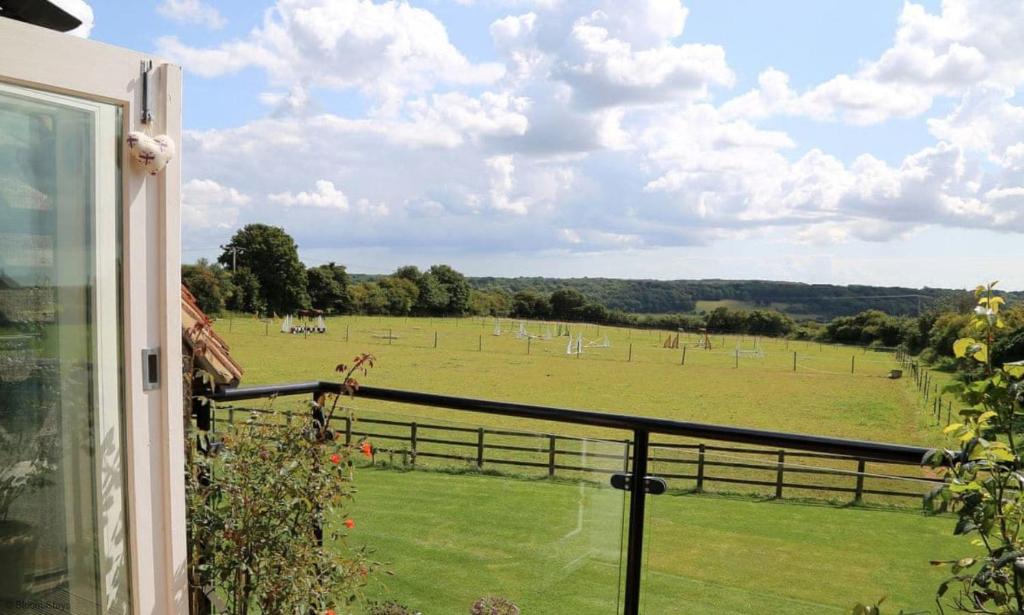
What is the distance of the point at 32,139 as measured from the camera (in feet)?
4.74

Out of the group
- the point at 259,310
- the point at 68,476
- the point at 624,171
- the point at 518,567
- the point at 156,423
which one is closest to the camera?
the point at 68,476

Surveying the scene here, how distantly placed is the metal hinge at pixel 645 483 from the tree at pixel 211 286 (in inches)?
739

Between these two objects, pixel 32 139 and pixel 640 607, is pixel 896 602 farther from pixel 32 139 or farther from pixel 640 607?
pixel 32 139

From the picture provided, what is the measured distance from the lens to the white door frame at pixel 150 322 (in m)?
1.56

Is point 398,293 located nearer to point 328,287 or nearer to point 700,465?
point 328,287

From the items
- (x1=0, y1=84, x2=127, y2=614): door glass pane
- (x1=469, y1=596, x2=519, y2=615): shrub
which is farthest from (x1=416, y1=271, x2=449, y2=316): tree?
(x1=0, y1=84, x2=127, y2=614): door glass pane

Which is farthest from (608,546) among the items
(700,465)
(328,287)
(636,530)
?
(328,287)

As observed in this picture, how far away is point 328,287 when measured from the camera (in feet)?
134

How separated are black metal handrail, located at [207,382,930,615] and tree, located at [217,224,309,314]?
114 feet

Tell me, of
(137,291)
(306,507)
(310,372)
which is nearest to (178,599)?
(306,507)

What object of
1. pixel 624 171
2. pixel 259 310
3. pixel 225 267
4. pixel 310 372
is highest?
pixel 624 171

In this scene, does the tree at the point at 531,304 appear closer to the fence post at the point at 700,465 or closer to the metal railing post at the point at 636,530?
the fence post at the point at 700,465

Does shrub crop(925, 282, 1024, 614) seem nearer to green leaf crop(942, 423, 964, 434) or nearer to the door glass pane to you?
green leaf crop(942, 423, 964, 434)

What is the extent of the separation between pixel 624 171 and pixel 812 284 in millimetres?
14395
